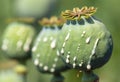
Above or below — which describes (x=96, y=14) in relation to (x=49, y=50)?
above

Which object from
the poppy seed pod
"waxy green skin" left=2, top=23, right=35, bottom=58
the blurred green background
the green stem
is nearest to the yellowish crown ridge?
the poppy seed pod

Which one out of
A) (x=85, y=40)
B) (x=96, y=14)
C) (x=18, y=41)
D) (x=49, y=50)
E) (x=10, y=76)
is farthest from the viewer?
(x=96, y=14)

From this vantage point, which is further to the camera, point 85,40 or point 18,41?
point 18,41

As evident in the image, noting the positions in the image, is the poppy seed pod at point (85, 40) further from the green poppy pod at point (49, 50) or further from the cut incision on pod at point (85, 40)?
the green poppy pod at point (49, 50)

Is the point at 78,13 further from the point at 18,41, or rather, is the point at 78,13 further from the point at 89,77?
the point at 18,41

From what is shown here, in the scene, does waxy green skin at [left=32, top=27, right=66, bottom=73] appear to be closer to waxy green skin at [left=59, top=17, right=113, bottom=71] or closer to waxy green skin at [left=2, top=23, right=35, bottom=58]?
waxy green skin at [left=59, top=17, right=113, bottom=71]

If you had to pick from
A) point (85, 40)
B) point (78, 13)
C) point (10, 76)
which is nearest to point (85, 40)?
point (85, 40)

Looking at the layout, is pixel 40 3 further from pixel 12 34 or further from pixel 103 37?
pixel 103 37
